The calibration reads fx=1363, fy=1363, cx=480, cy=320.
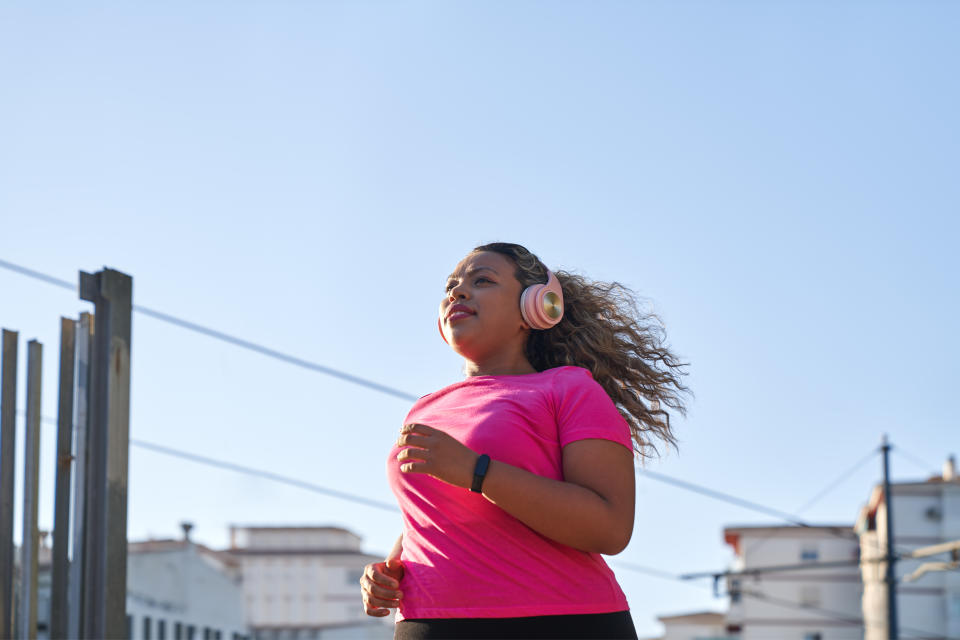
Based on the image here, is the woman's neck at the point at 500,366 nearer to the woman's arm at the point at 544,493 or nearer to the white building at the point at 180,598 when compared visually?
the woman's arm at the point at 544,493

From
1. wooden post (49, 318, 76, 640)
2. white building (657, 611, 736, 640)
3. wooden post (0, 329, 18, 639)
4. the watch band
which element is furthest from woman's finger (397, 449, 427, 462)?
white building (657, 611, 736, 640)

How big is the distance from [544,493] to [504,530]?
0.57 feet

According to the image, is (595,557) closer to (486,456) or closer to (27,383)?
(486,456)

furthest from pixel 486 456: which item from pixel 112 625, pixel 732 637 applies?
pixel 732 637

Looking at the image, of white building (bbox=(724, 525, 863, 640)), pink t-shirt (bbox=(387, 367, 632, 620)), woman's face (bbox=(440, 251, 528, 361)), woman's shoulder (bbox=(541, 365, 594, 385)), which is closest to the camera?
pink t-shirt (bbox=(387, 367, 632, 620))

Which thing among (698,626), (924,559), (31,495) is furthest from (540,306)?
(698,626)

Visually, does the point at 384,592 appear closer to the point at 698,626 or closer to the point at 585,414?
the point at 585,414

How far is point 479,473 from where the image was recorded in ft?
10.00

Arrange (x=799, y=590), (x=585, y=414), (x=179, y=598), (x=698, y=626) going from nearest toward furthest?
1. (x=585, y=414)
2. (x=179, y=598)
3. (x=799, y=590)
4. (x=698, y=626)

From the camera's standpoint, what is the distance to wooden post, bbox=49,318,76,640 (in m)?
4.86

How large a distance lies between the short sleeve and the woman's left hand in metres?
0.30

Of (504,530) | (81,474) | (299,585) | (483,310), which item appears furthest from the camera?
(299,585)

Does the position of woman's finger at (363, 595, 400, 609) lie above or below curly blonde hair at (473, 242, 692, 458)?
below

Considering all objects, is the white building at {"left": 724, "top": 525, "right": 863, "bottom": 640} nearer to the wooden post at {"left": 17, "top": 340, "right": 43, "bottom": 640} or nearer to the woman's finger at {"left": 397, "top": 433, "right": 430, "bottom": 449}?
the wooden post at {"left": 17, "top": 340, "right": 43, "bottom": 640}
